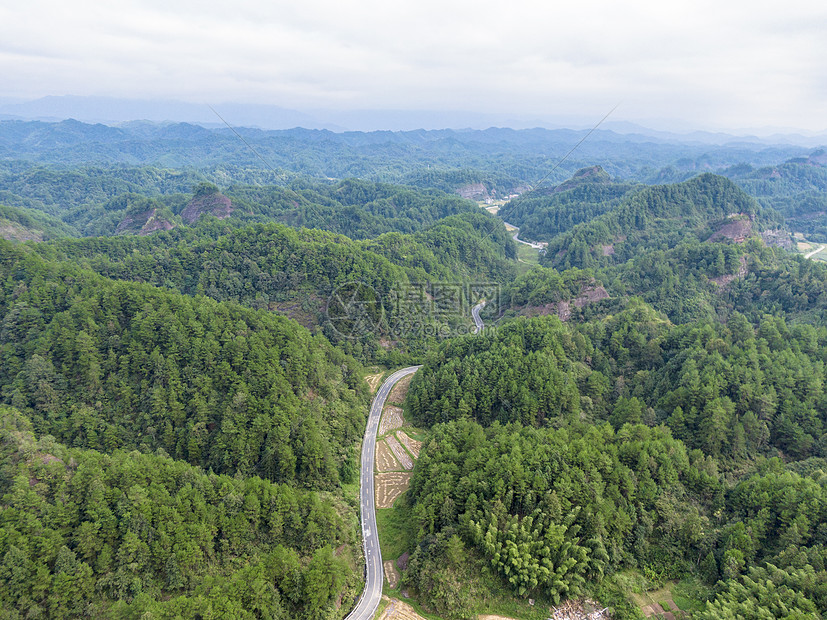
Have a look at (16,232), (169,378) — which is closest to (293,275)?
(169,378)

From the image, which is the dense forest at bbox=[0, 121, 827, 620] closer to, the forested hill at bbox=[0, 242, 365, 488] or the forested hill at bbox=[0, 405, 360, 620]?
the forested hill at bbox=[0, 405, 360, 620]

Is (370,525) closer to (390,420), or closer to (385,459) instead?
(385,459)

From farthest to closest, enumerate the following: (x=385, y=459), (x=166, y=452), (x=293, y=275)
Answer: (x=293, y=275) < (x=385, y=459) < (x=166, y=452)

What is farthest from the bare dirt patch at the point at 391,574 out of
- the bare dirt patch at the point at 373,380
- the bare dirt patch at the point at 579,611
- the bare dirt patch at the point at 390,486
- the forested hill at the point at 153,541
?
the bare dirt patch at the point at 373,380

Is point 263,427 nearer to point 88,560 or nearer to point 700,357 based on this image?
point 88,560

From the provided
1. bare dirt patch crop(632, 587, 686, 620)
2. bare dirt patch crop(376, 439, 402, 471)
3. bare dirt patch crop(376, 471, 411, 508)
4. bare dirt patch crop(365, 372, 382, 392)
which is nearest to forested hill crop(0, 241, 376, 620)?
bare dirt patch crop(376, 439, 402, 471)

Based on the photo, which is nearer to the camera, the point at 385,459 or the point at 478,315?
the point at 385,459

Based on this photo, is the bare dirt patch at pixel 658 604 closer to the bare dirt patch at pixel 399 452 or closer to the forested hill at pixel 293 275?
the bare dirt patch at pixel 399 452

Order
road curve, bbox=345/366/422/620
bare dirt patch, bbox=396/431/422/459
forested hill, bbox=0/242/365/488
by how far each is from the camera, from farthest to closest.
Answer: bare dirt patch, bbox=396/431/422/459
forested hill, bbox=0/242/365/488
road curve, bbox=345/366/422/620
